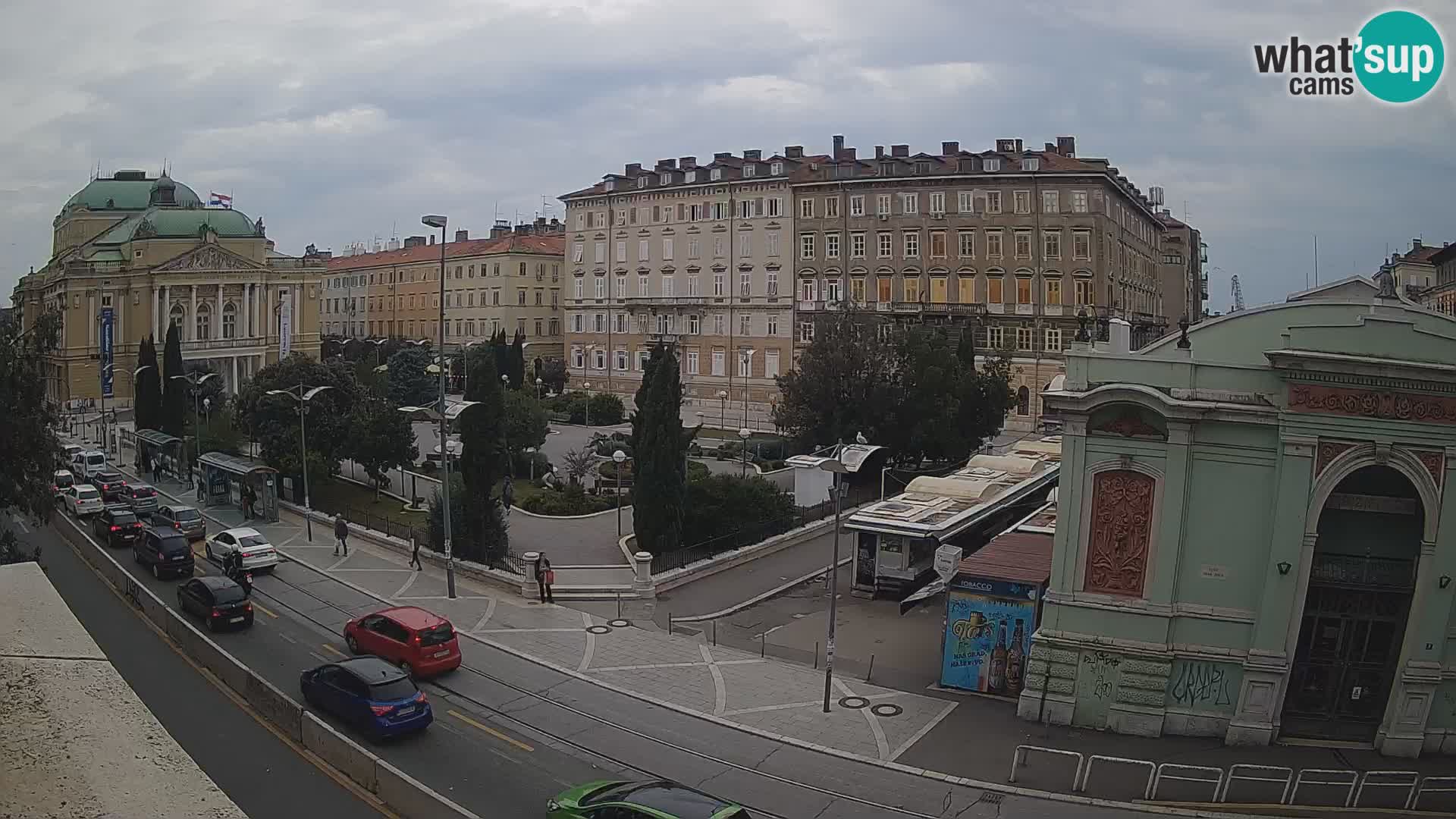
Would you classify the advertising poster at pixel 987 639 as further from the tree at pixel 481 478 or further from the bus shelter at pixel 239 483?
the bus shelter at pixel 239 483

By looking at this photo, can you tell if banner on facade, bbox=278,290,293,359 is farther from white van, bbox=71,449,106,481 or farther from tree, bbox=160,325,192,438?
white van, bbox=71,449,106,481

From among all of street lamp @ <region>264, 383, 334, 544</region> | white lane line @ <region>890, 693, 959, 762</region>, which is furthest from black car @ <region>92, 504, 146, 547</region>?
white lane line @ <region>890, 693, 959, 762</region>

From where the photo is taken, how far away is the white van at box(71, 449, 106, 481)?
165ft

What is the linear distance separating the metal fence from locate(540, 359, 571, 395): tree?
50965mm

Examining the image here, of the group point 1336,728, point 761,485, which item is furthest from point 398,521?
point 1336,728

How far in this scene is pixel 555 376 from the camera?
9100 centimetres

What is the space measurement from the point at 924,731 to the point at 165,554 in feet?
76.5

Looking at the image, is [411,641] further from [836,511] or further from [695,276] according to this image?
[695,276]

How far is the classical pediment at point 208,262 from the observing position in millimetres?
87875

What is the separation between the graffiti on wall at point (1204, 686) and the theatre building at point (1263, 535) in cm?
3

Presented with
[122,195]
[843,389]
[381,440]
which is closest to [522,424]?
[381,440]

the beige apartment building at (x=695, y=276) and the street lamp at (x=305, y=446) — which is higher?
the beige apartment building at (x=695, y=276)

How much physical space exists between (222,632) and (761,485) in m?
18.6

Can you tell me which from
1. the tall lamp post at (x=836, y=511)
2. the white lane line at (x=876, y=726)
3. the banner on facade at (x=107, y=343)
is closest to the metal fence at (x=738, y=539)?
the tall lamp post at (x=836, y=511)
